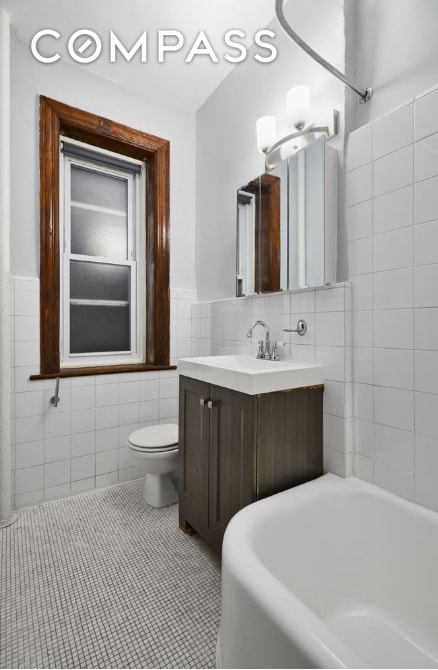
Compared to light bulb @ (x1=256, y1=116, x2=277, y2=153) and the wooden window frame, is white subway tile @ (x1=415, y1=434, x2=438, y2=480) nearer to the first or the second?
light bulb @ (x1=256, y1=116, x2=277, y2=153)

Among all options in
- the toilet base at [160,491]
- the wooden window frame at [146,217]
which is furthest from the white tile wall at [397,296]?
the wooden window frame at [146,217]

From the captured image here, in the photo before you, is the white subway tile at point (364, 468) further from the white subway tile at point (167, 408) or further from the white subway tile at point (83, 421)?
the white subway tile at point (83, 421)

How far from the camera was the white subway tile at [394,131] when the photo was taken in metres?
1.24

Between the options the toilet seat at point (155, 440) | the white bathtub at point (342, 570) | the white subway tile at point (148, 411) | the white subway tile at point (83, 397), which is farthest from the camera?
the white subway tile at point (148, 411)

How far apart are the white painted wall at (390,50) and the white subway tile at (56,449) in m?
2.34

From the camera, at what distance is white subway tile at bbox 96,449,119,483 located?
223 centimetres

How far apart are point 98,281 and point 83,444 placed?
1.15 m

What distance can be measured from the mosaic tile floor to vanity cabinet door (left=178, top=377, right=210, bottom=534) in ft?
0.53

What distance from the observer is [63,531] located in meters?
1.77

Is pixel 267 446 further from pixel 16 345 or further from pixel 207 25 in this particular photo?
pixel 207 25

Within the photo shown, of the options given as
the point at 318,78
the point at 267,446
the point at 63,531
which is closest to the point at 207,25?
the point at 318,78

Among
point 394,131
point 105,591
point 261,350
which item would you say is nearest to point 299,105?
point 394,131

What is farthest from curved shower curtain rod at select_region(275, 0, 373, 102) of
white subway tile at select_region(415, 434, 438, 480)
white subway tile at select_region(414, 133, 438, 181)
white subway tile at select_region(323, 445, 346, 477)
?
white subway tile at select_region(323, 445, 346, 477)

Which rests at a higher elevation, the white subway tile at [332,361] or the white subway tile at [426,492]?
the white subway tile at [332,361]
